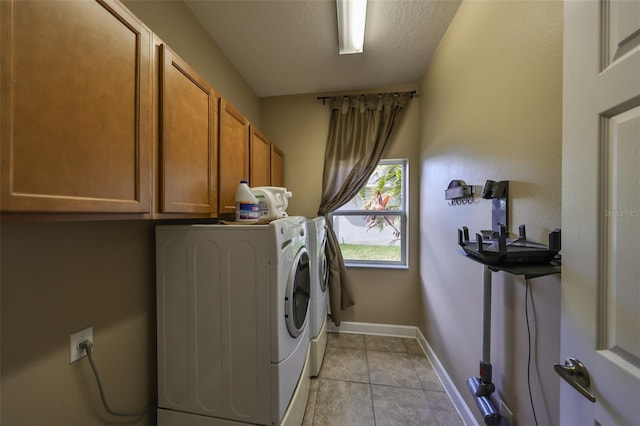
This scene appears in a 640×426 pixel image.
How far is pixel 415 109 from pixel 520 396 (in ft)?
7.87

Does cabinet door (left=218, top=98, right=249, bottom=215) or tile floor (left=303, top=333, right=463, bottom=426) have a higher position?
cabinet door (left=218, top=98, right=249, bottom=215)

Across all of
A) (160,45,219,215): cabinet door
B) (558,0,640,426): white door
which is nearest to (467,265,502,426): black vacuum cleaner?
(558,0,640,426): white door

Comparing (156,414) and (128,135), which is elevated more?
(128,135)

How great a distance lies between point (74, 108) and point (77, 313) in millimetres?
814

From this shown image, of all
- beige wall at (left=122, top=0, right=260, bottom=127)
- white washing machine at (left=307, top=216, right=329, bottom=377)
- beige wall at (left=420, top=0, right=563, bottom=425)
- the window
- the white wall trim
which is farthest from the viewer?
the window

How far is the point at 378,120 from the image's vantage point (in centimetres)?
237

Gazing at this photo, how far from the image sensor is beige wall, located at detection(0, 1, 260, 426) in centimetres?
72

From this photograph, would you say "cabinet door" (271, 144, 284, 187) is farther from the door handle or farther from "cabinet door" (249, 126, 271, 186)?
the door handle

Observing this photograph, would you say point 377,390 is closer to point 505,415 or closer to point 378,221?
point 505,415

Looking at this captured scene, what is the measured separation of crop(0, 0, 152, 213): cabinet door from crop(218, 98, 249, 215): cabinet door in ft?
1.63

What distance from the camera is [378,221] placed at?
8.46 ft

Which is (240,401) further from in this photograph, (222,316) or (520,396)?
(520,396)

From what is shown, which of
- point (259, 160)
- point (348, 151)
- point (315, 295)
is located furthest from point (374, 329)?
point (259, 160)

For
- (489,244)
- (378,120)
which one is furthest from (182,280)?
(378,120)
